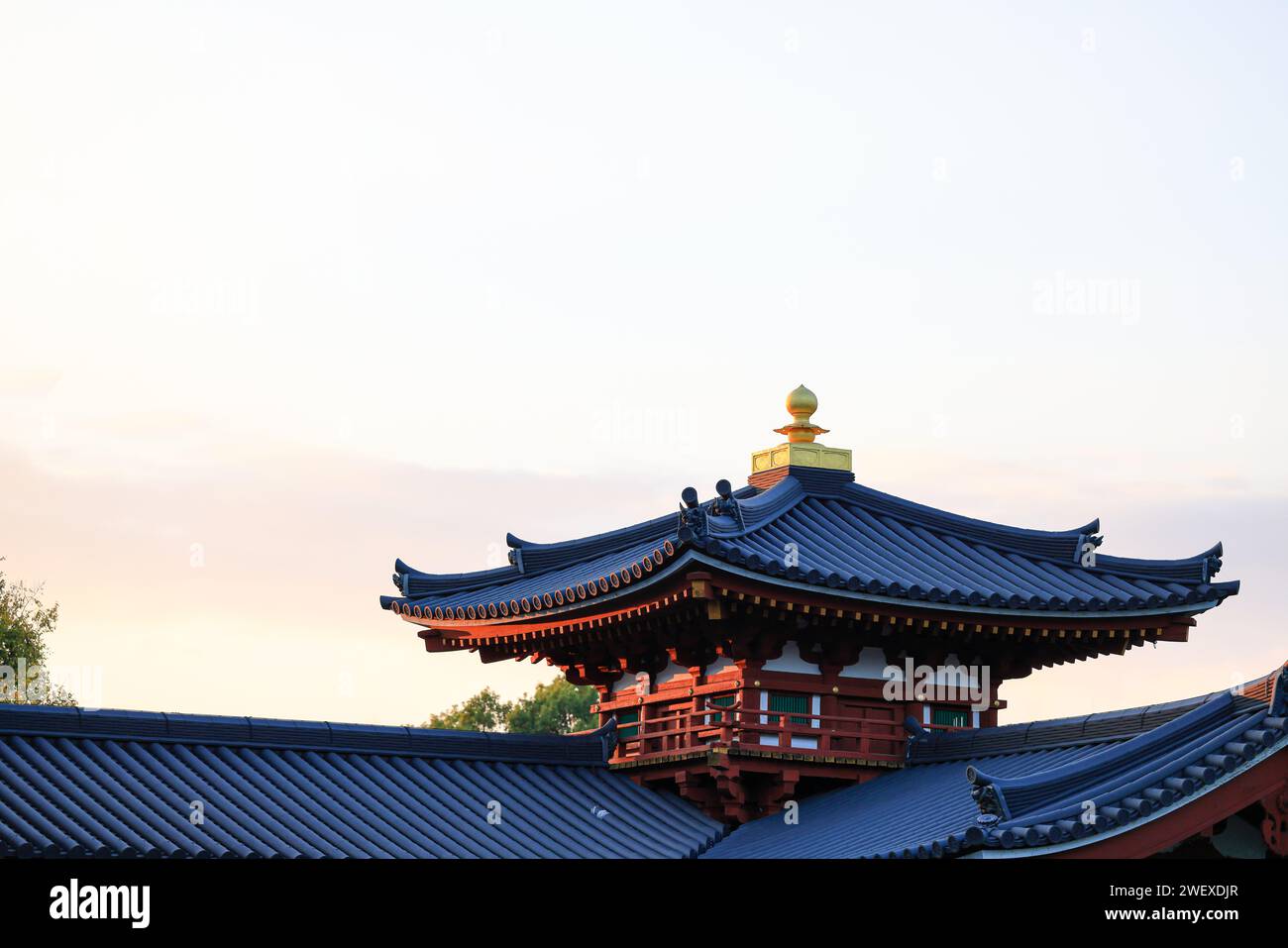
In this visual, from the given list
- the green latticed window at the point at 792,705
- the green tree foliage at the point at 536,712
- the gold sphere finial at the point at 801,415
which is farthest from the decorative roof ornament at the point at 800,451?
the green tree foliage at the point at 536,712

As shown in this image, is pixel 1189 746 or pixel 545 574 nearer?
pixel 1189 746

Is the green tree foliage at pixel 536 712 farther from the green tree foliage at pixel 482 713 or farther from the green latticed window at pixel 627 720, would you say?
the green latticed window at pixel 627 720

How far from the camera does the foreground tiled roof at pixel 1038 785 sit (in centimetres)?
1966

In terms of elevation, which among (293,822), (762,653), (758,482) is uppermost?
(758,482)

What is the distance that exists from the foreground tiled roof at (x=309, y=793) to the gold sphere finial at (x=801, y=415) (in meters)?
5.33

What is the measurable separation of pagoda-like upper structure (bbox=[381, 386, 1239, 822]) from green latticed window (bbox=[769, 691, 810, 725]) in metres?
0.02

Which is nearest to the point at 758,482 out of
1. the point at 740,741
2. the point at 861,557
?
the point at 861,557

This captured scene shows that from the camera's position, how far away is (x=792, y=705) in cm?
2616

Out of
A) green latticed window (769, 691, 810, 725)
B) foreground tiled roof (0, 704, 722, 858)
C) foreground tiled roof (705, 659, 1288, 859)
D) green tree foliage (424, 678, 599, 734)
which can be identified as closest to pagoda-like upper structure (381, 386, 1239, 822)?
green latticed window (769, 691, 810, 725)

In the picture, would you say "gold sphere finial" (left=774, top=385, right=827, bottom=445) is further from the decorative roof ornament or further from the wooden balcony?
the wooden balcony

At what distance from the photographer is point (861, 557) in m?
26.7

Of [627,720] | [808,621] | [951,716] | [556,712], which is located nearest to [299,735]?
[627,720]
